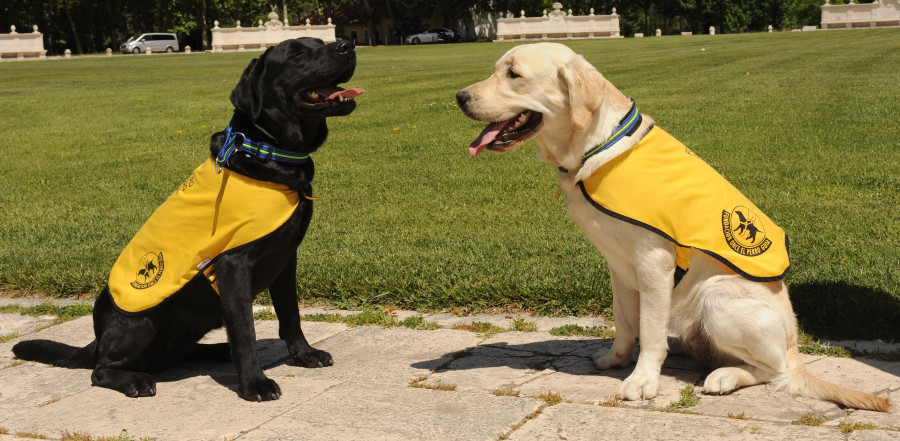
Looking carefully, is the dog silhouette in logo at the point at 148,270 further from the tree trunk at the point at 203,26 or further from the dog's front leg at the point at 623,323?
the tree trunk at the point at 203,26

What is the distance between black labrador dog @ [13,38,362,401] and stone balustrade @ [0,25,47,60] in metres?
59.1

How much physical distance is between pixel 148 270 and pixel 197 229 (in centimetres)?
39

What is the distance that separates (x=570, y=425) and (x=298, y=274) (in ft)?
10.4

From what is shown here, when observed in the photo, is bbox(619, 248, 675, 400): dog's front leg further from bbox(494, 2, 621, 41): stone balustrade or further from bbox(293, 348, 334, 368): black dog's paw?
bbox(494, 2, 621, 41): stone balustrade

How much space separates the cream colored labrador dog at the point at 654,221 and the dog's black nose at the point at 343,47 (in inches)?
28.9

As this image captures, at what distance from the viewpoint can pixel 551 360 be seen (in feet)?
14.9

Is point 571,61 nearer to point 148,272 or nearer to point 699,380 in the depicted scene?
point 699,380

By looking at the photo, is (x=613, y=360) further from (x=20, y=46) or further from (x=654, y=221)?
(x=20, y=46)

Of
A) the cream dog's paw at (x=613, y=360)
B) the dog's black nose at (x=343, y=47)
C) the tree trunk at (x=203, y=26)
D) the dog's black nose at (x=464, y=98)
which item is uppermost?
the tree trunk at (x=203, y=26)

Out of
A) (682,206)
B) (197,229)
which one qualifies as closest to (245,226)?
(197,229)

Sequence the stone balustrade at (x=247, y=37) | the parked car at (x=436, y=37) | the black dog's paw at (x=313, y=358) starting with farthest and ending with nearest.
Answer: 1. the parked car at (x=436, y=37)
2. the stone balustrade at (x=247, y=37)
3. the black dog's paw at (x=313, y=358)

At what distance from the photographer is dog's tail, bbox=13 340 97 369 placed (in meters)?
4.69

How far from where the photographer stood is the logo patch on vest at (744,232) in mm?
3938

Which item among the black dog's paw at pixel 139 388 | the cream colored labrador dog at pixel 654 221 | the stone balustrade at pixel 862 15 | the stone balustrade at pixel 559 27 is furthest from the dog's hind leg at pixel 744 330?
the stone balustrade at pixel 862 15
